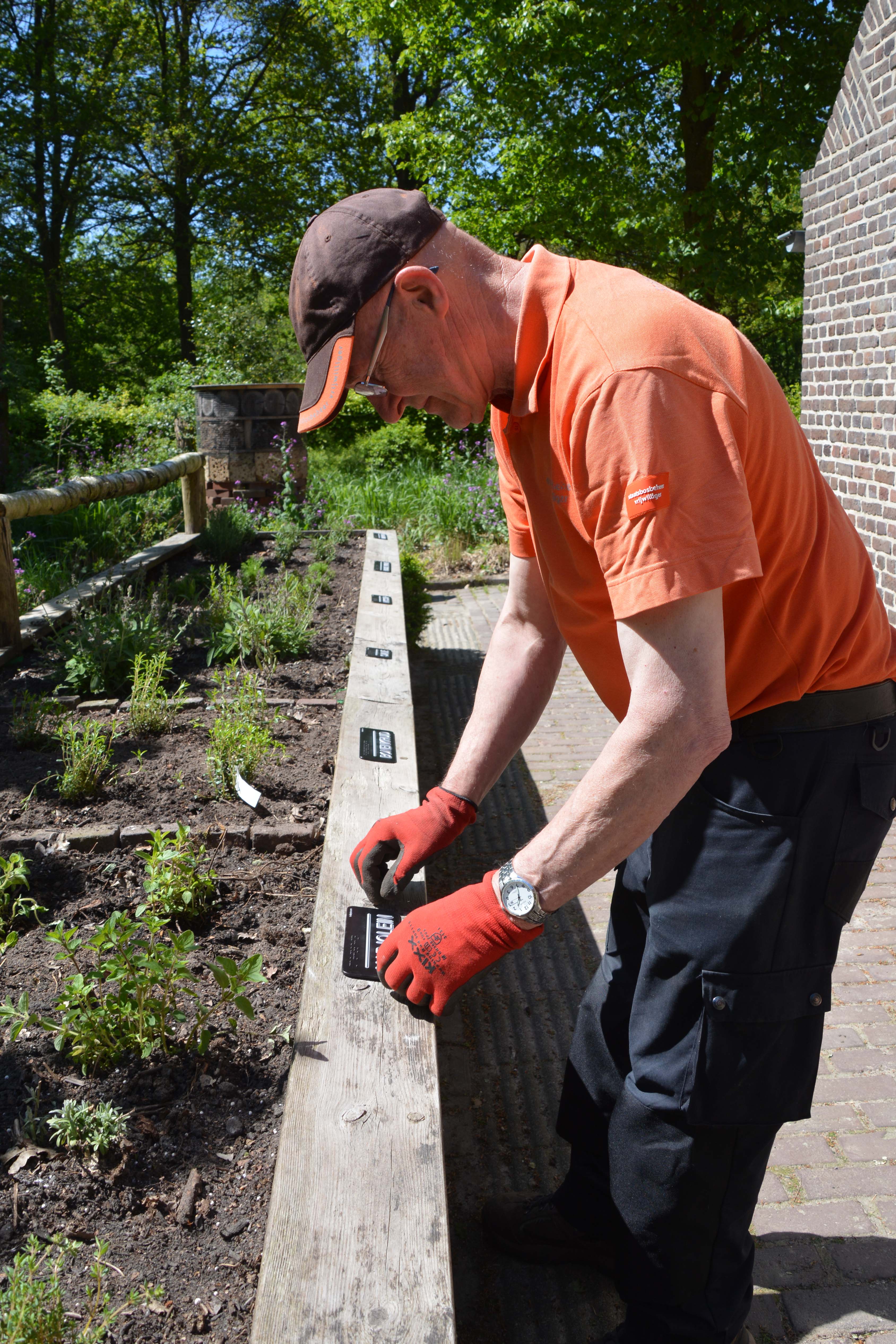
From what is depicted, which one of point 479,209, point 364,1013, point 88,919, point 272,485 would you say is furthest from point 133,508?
point 479,209

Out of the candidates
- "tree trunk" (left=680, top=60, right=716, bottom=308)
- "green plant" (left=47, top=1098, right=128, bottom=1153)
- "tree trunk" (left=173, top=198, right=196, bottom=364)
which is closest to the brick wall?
"green plant" (left=47, top=1098, right=128, bottom=1153)

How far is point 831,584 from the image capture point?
4.95ft

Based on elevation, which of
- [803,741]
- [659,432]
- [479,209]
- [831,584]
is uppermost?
[479,209]

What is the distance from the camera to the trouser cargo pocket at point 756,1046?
149 centimetres

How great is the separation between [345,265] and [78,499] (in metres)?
4.60

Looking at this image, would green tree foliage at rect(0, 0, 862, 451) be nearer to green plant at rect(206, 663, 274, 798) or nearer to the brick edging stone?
green plant at rect(206, 663, 274, 798)

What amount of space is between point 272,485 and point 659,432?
8537mm

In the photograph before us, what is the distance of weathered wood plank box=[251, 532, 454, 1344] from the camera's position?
1.22 m

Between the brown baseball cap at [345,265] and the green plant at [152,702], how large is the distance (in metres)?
2.22

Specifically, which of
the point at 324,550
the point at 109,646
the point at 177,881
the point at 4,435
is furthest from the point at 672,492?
the point at 4,435

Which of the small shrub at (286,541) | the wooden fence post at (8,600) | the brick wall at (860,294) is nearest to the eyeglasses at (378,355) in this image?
the wooden fence post at (8,600)

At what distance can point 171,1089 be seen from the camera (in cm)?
188

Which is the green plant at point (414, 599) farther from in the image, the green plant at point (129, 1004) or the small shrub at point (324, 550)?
the green plant at point (129, 1004)

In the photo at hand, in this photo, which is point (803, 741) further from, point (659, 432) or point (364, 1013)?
point (364, 1013)
